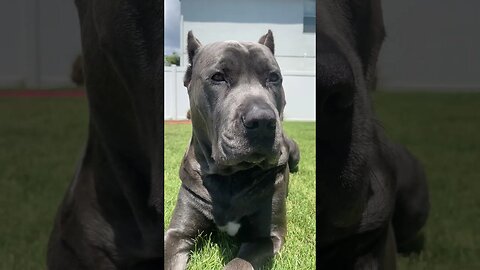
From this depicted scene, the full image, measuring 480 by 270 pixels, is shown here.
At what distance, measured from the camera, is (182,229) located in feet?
6.07

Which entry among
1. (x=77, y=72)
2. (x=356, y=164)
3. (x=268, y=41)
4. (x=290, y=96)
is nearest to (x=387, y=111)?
(x=356, y=164)

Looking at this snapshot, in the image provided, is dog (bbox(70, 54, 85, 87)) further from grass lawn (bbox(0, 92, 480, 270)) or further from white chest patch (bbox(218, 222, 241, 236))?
white chest patch (bbox(218, 222, 241, 236))

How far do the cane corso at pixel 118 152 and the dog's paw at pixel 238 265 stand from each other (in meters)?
0.24

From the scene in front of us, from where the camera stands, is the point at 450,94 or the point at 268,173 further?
the point at 450,94

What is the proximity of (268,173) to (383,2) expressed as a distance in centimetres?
69

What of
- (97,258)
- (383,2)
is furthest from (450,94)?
(97,258)

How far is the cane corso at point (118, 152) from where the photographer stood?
1796mm

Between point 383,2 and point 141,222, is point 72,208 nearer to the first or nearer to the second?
point 141,222

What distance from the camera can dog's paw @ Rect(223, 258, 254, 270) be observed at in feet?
5.98

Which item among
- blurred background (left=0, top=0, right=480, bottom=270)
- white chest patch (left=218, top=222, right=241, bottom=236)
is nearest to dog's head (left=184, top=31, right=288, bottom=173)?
white chest patch (left=218, top=222, right=241, bottom=236)

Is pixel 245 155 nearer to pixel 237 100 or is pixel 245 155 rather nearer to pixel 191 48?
pixel 237 100

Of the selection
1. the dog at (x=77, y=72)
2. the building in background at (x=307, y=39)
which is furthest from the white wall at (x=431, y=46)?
the dog at (x=77, y=72)

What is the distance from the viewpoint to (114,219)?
1.91 metres

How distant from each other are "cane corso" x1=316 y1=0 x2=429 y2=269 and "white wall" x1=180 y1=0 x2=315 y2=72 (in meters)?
0.07
